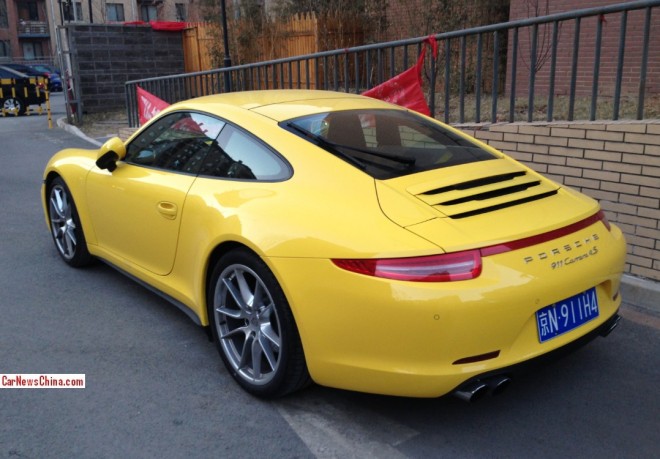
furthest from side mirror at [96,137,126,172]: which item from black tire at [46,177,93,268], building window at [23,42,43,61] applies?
building window at [23,42,43,61]

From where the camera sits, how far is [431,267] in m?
2.61

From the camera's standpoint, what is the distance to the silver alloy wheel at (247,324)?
3.15 meters

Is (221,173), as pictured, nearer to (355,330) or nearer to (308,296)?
(308,296)

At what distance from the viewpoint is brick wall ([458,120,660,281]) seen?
14.7 feet

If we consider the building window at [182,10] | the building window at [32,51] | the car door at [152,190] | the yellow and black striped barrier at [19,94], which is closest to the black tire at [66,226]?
the car door at [152,190]

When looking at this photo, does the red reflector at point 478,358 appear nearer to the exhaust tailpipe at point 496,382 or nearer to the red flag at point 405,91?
the exhaust tailpipe at point 496,382

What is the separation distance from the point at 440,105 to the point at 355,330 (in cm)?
651

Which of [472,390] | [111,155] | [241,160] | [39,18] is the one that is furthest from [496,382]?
[39,18]

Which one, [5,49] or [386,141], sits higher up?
[5,49]

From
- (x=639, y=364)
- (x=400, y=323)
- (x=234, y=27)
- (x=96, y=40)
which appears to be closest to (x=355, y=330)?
(x=400, y=323)

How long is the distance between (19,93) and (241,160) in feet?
74.2

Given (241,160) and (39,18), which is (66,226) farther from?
(39,18)

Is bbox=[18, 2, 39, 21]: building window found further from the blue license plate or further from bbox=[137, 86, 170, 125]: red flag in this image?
the blue license plate

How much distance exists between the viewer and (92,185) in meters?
4.68
